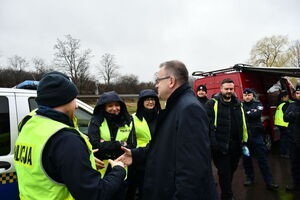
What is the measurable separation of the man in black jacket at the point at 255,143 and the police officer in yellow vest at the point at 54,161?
124 inches

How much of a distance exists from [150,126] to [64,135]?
2030 mm

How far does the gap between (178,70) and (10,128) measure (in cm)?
192

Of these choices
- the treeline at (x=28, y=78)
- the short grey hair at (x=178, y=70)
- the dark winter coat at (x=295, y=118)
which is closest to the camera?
the short grey hair at (x=178, y=70)

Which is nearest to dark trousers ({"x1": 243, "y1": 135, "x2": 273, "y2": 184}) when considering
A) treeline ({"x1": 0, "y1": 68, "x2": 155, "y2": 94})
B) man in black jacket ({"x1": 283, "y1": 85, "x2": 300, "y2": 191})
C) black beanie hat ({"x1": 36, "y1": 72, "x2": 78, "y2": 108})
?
man in black jacket ({"x1": 283, "y1": 85, "x2": 300, "y2": 191})

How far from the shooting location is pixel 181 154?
1.36 m

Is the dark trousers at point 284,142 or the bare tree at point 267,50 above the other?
the bare tree at point 267,50

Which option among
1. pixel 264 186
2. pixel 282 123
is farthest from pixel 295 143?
pixel 282 123

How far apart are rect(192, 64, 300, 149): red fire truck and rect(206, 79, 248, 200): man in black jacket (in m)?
2.26

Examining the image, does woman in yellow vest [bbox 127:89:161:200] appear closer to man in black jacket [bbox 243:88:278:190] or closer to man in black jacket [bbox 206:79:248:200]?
man in black jacket [bbox 206:79:248:200]

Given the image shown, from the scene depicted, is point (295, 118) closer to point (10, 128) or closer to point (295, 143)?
point (295, 143)

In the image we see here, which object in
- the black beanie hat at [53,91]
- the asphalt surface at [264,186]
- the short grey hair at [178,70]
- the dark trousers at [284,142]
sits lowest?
Answer: the asphalt surface at [264,186]

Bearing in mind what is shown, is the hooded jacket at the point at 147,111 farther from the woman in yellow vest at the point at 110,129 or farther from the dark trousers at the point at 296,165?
the dark trousers at the point at 296,165

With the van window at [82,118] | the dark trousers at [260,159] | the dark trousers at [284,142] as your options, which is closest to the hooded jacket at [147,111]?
the van window at [82,118]

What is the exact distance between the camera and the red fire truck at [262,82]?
524 cm
